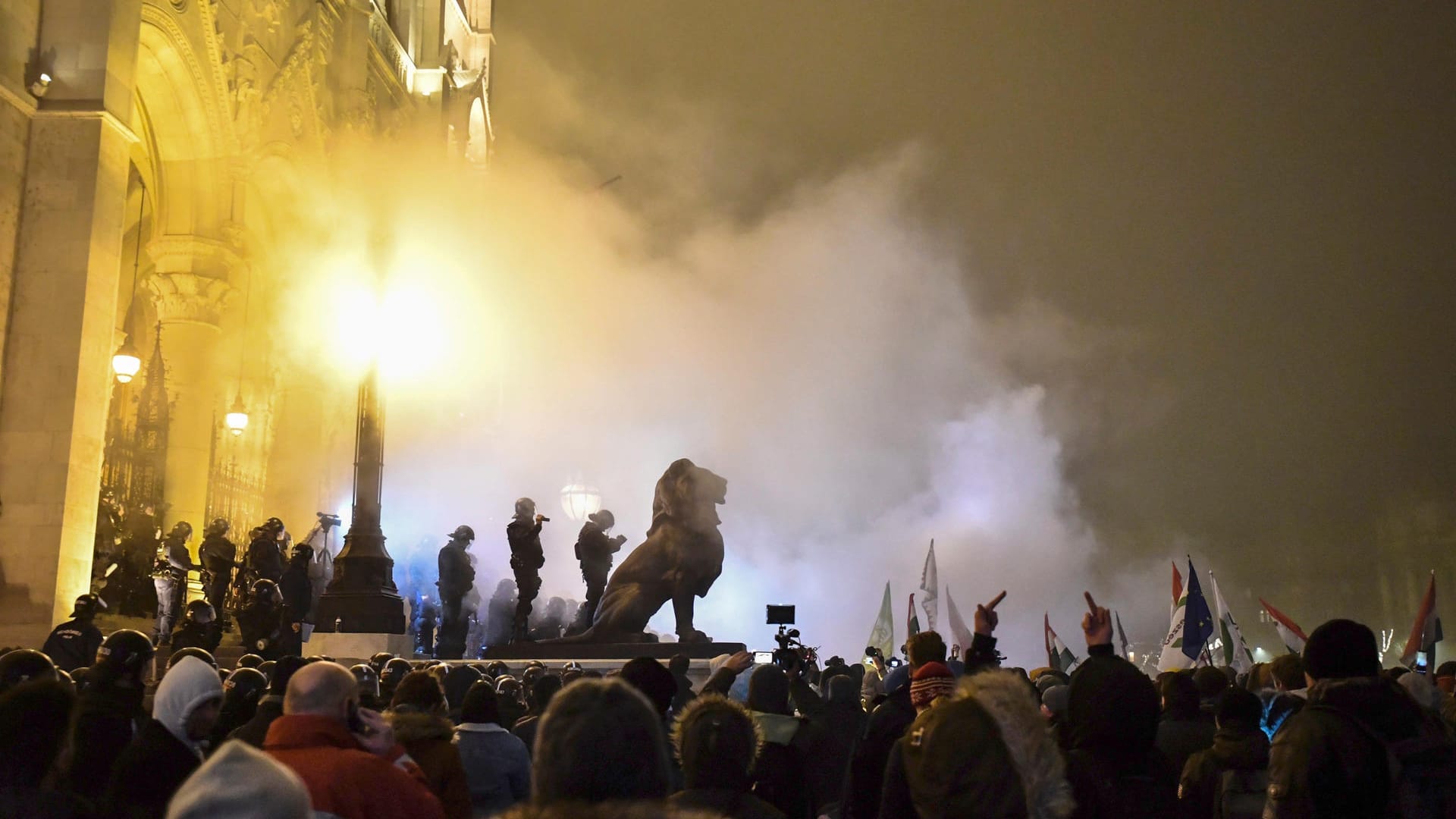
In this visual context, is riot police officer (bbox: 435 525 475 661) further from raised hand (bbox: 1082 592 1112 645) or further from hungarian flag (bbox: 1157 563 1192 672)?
raised hand (bbox: 1082 592 1112 645)

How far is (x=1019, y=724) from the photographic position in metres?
2.55

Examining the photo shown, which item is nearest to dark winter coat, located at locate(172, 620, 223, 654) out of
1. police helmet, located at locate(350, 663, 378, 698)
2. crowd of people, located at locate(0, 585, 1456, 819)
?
police helmet, located at locate(350, 663, 378, 698)

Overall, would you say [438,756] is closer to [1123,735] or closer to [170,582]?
[1123,735]

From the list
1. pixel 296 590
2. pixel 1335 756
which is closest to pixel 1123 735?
pixel 1335 756

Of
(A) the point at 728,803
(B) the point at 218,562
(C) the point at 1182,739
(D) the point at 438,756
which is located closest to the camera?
(A) the point at 728,803

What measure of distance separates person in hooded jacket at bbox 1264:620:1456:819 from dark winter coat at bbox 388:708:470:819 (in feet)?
7.94

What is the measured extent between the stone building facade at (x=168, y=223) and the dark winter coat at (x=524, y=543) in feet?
15.2

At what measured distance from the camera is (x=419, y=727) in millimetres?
3922

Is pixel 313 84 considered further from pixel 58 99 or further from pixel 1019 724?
pixel 1019 724

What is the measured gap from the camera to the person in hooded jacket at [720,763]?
3111 mm

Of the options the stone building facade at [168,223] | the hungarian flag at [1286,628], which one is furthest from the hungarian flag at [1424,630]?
the stone building facade at [168,223]

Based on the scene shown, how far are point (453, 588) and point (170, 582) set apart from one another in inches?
125

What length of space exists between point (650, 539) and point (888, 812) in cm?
981

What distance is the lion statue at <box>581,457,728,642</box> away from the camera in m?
12.7
